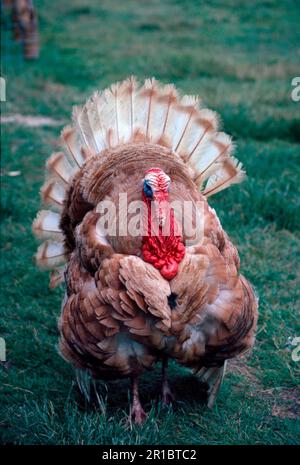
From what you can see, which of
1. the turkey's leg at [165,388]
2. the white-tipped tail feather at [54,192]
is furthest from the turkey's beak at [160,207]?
the white-tipped tail feather at [54,192]

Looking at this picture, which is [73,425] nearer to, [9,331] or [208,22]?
[9,331]

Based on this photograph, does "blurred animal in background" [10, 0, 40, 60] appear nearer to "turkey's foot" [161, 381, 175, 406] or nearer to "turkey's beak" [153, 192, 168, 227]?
"turkey's foot" [161, 381, 175, 406]

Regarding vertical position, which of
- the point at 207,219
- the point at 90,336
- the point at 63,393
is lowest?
the point at 63,393

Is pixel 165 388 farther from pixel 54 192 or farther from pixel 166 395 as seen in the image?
pixel 54 192

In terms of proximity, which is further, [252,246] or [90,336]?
[252,246]

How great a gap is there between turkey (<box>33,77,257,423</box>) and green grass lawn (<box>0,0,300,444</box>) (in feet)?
0.74

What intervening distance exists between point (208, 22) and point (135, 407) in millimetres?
10820

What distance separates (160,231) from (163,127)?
1184mm

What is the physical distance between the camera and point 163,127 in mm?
4324

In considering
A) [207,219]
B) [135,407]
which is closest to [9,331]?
[135,407]

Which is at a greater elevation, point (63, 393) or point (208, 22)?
point (208, 22)

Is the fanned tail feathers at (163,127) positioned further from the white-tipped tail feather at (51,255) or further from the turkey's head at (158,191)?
the turkey's head at (158,191)

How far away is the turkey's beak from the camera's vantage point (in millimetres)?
3326

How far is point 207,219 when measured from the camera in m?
3.67
